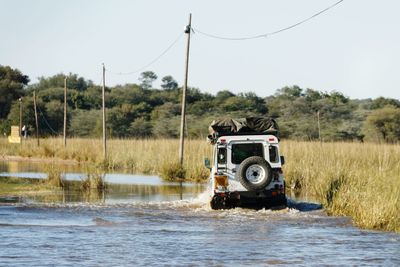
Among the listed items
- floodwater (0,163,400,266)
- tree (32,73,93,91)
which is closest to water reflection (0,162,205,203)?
floodwater (0,163,400,266)

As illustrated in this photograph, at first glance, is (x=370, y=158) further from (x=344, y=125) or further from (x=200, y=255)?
(x=344, y=125)

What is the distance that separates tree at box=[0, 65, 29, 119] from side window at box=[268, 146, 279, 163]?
80434mm

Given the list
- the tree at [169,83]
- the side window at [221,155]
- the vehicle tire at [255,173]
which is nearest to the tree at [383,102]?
the tree at [169,83]

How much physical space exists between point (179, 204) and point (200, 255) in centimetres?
926

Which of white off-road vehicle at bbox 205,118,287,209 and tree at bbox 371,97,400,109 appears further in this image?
tree at bbox 371,97,400,109

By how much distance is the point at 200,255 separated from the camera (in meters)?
15.7

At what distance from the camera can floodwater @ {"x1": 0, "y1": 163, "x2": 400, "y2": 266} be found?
50.2 ft

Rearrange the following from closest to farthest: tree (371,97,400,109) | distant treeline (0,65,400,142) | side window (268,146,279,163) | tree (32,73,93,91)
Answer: side window (268,146,279,163), distant treeline (0,65,400,142), tree (371,97,400,109), tree (32,73,93,91)

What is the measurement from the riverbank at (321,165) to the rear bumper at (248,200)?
1397mm

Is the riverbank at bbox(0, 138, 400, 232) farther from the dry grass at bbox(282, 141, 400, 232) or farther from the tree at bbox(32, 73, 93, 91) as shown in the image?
the tree at bbox(32, 73, 93, 91)

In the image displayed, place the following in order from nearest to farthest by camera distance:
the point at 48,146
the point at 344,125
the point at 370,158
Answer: the point at 370,158 → the point at 48,146 → the point at 344,125

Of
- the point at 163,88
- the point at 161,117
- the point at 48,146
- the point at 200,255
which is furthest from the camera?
the point at 163,88

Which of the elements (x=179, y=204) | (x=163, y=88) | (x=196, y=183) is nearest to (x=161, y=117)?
(x=163, y=88)

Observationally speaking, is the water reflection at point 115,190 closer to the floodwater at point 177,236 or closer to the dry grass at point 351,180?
the floodwater at point 177,236
